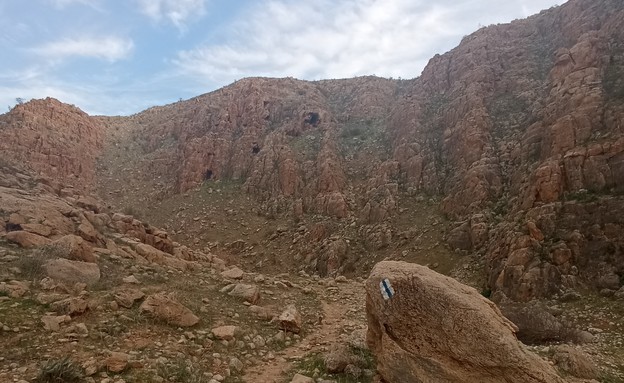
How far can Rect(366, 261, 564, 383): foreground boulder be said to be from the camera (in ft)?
19.3

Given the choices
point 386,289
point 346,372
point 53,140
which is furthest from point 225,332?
point 53,140

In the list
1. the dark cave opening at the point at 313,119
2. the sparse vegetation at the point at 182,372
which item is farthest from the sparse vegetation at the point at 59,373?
the dark cave opening at the point at 313,119

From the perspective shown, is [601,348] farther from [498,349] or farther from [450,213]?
[450,213]

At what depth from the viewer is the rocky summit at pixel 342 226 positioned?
703 cm

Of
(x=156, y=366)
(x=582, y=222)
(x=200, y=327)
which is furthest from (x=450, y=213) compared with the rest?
(x=156, y=366)

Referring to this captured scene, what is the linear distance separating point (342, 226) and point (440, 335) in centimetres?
1858

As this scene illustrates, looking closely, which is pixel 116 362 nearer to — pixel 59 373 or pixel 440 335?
pixel 59 373

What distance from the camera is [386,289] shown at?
6883 mm

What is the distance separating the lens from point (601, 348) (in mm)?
9672

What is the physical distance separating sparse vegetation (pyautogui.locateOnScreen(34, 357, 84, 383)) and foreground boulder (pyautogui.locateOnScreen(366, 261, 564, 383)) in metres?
4.65

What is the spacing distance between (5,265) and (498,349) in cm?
1078

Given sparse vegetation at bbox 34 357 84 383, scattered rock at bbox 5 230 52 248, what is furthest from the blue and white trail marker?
scattered rock at bbox 5 230 52 248

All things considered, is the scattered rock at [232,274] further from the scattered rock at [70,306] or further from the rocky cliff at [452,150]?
the rocky cliff at [452,150]

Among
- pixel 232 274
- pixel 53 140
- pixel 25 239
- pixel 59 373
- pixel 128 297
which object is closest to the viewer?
pixel 59 373
